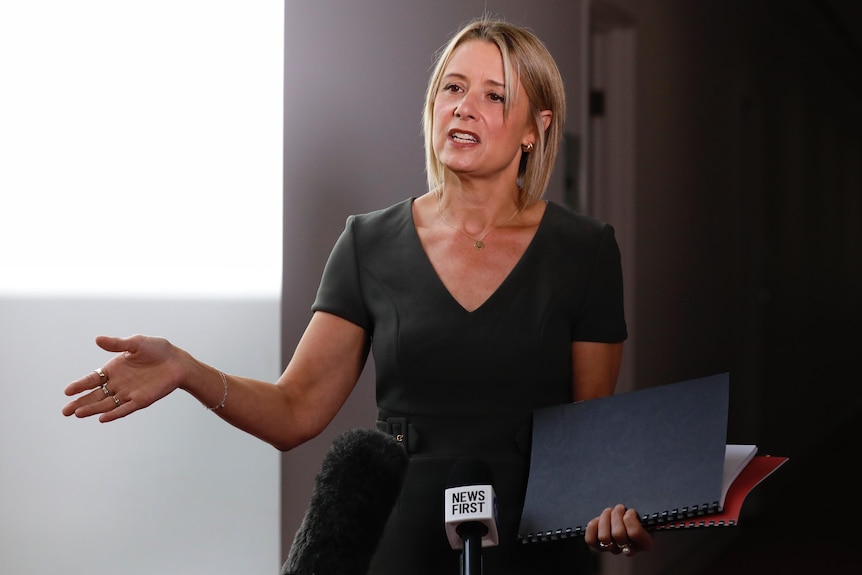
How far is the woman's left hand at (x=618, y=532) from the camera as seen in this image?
4.47 ft

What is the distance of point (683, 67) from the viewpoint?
4.97 m

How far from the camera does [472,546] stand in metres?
1.22

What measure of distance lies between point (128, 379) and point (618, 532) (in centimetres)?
66

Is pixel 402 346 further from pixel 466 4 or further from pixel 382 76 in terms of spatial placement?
pixel 466 4

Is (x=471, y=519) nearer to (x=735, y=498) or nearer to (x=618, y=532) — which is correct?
(x=618, y=532)

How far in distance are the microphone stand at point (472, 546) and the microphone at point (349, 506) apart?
0.12 meters

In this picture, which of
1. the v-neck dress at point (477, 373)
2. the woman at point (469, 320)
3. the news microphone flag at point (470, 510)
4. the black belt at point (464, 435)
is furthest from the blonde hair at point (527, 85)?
the news microphone flag at point (470, 510)

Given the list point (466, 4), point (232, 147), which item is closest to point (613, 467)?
point (232, 147)

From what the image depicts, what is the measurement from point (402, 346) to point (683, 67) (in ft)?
12.0

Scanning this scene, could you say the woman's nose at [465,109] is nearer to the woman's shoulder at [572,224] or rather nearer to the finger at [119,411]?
the woman's shoulder at [572,224]

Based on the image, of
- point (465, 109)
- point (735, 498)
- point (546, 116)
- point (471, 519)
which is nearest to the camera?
point (471, 519)

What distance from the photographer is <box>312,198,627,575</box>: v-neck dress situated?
1.65m

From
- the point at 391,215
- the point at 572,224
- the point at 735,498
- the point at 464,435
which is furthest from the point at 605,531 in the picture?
the point at 391,215

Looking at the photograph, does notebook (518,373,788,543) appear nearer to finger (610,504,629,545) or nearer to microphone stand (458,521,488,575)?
finger (610,504,629,545)
